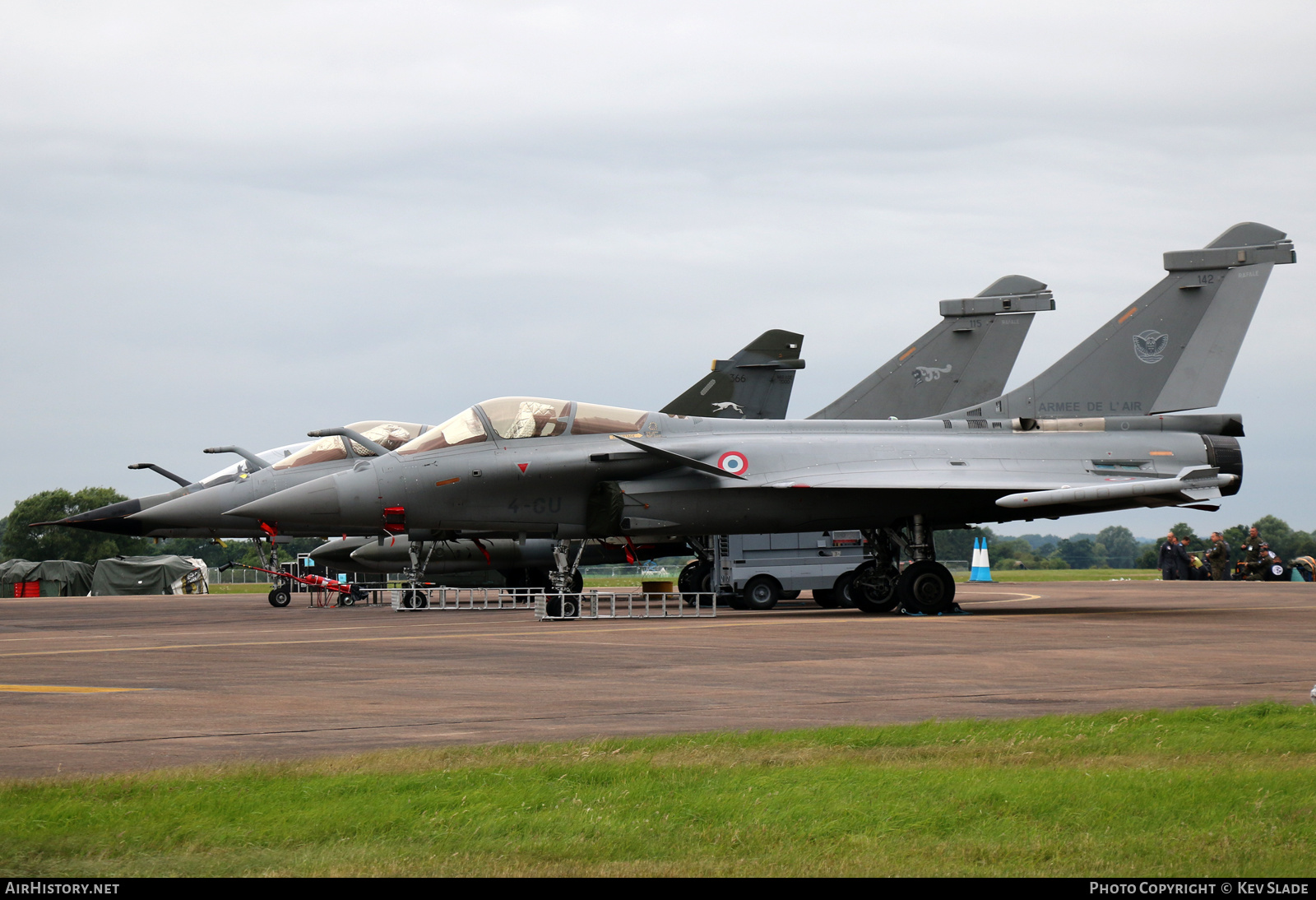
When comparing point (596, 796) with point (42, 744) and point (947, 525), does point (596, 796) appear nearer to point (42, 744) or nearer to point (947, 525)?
point (42, 744)

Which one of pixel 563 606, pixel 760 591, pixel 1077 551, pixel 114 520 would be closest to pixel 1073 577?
pixel 760 591

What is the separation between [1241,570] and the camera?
32.2m

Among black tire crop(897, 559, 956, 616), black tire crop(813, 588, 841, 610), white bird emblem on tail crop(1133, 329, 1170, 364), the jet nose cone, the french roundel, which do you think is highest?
white bird emblem on tail crop(1133, 329, 1170, 364)

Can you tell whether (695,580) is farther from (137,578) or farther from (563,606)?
(137,578)

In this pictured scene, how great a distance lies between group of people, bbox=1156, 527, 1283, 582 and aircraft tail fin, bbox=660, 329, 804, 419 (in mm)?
13814

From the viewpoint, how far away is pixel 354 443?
74.6ft

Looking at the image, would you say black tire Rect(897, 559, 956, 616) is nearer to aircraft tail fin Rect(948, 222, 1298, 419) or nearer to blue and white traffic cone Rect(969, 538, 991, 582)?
aircraft tail fin Rect(948, 222, 1298, 419)

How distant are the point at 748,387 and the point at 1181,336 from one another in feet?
27.9

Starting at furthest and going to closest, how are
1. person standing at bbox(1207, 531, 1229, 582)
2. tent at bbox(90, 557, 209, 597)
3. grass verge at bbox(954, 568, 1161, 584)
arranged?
grass verge at bbox(954, 568, 1161, 584)
tent at bbox(90, 557, 209, 597)
person standing at bbox(1207, 531, 1229, 582)

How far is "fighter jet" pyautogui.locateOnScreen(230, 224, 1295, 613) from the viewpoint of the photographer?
17234 mm

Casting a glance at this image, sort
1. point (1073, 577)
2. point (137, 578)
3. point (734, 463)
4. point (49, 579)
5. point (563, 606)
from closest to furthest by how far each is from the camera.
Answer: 1. point (734, 463)
2. point (563, 606)
3. point (137, 578)
4. point (49, 579)
5. point (1073, 577)

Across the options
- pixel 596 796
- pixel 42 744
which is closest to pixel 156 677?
pixel 42 744

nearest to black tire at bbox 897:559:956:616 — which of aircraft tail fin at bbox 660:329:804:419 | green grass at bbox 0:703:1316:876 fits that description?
aircraft tail fin at bbox 660:329:804:419

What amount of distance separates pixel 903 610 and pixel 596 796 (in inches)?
529
